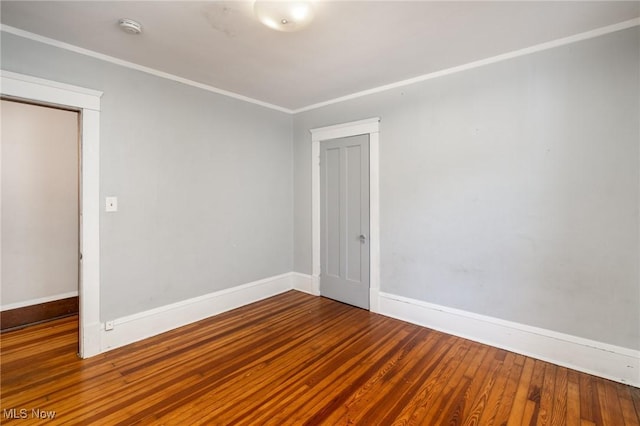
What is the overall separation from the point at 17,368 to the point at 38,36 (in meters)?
2.70

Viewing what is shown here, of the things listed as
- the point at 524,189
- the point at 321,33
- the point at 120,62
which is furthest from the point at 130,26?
the point at 524,189

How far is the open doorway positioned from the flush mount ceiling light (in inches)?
96.4

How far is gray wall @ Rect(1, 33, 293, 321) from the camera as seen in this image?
2703 mm

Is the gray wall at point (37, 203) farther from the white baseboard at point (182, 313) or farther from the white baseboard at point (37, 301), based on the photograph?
the white baseboard at point (182, 313)

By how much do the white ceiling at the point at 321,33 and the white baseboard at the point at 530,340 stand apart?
2499mm

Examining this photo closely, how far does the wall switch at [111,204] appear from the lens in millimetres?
2717

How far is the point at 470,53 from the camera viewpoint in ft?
8.75

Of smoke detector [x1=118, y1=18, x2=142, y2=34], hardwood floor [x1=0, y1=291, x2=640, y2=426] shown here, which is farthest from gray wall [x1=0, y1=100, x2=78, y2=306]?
smoke detector [x1=118, y1=18, x2=142, y2=34]

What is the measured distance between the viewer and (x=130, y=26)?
2.19 m

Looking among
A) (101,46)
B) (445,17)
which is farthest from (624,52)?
(101,46)

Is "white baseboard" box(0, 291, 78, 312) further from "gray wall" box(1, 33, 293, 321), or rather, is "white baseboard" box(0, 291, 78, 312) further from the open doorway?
"gray wall" box(1, 33, 293, 321)

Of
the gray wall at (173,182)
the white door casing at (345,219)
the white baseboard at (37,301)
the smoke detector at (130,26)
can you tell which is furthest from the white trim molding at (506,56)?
the white baseboard at (37,301)

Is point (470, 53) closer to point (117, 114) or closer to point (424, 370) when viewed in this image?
point (424, 370)

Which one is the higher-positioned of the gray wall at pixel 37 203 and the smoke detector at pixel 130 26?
the smoke detector at pixel 130 26
